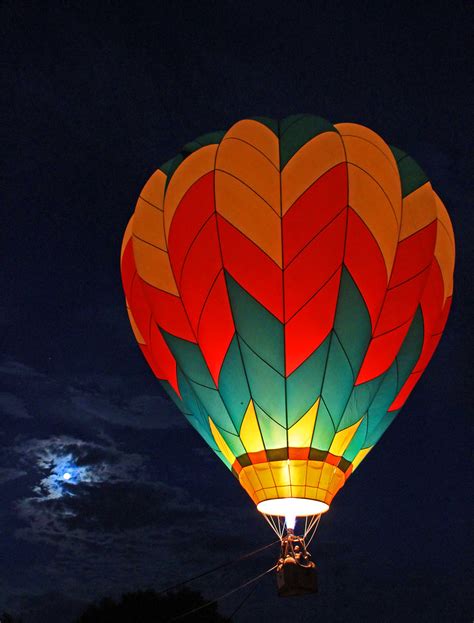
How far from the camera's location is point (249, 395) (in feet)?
23.4

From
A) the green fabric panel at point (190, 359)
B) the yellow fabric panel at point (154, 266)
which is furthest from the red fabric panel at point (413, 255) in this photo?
the yellow fabric panel at point (154, 266)

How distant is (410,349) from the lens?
821cm

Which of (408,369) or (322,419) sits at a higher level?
(408,369)

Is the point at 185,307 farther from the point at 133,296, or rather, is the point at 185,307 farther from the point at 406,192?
the point at 406,192

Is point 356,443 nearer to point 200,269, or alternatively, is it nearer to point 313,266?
point 313,266

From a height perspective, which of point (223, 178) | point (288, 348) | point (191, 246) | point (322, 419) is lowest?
point (322, 419)

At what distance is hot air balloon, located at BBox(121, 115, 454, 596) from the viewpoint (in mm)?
7074

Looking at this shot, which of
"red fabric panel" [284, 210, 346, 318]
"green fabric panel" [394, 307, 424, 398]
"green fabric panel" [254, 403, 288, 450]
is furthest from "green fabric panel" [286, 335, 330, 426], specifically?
"green fabric panel" [394, 307, 424, 398]

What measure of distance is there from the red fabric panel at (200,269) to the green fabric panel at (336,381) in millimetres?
1387

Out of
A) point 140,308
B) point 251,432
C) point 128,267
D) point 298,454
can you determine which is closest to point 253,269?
point 251,432

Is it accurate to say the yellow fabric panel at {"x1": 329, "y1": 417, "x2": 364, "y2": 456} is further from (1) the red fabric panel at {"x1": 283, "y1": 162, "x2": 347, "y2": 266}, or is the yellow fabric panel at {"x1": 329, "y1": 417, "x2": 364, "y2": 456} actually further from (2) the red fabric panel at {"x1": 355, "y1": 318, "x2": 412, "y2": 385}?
(1) the red fabric panel at {"x1": 283, "y1": 162, "x2": 347, "y2": 266}

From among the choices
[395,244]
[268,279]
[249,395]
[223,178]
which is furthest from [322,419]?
[223,178]

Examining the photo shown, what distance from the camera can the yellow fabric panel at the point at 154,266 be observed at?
7730 millimetres

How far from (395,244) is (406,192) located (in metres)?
0.69
